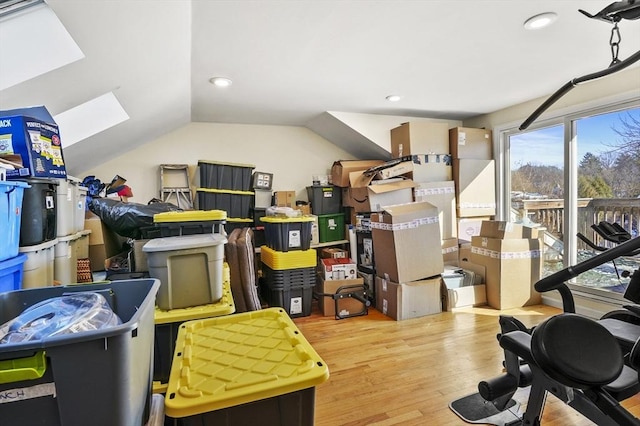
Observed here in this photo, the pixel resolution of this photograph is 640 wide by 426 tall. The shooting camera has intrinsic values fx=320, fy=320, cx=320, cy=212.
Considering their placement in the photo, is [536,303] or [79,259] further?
[536,303]

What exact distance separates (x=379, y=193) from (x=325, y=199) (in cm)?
81

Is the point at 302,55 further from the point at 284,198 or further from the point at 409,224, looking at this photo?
the point at 284,198

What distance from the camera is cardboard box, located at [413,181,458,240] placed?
379cm

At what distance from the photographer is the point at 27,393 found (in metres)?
0.57

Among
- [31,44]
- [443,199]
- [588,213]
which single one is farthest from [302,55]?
[588,213]

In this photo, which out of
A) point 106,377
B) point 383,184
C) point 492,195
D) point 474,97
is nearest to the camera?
point 106,377

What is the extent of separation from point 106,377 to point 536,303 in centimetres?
400

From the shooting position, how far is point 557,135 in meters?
3.43

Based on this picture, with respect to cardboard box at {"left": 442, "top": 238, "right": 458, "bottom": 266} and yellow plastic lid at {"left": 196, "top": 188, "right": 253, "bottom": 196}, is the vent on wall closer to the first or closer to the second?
yellow plastic lid at {"left": 196, "top": 188, "right": 253, "bottom": 196}

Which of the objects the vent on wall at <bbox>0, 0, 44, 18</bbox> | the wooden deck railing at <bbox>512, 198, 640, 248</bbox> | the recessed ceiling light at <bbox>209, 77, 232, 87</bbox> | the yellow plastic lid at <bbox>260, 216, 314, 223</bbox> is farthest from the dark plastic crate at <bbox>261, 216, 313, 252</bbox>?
the wooden deck railing at <bbox>512, 198, 640, 248</bbox>

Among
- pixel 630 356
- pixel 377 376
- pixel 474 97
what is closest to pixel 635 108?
pixel 474 97

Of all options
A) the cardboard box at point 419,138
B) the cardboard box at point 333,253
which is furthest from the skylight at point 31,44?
the cardboard box at point 419,138

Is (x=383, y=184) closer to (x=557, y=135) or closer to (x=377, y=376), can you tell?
(x=557, y=135)

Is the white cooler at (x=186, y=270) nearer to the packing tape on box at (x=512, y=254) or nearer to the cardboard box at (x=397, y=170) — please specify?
the cardboard box at (x=397, y=170)
